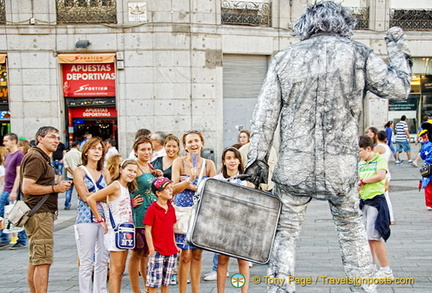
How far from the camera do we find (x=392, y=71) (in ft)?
12.7

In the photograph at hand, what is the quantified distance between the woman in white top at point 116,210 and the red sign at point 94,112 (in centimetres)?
1285

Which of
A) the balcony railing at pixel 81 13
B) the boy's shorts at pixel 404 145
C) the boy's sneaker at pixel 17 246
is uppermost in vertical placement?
the balcony railing at pixel 81 13

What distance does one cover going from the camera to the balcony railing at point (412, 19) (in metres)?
20.2

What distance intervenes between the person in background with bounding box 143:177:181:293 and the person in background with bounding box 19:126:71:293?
887 millimetres

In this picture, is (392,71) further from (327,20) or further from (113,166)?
(113,166)

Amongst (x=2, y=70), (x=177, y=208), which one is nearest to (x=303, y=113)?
(x=177, y=208)

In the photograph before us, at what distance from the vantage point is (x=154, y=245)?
16.6 ft

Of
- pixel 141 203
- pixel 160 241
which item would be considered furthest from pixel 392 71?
pixel 141 203

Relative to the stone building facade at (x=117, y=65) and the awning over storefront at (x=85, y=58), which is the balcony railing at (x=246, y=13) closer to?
the stone building facade at (x=117, y=65)

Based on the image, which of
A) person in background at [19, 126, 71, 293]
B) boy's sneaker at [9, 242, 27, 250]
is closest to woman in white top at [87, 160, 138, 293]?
person in background at [19, 126, 71, 293]

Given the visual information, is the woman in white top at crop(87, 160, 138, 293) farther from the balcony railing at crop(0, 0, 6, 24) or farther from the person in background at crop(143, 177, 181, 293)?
the balcony railing at crop(0, 0, 6, 24)

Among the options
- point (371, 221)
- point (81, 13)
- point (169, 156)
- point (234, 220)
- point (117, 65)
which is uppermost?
point (81, 13)

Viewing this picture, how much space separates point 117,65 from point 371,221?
13.0 metres

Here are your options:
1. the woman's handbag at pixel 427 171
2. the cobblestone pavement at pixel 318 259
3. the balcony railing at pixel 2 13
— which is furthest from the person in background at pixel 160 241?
the balcony railing at pixel 2 13
